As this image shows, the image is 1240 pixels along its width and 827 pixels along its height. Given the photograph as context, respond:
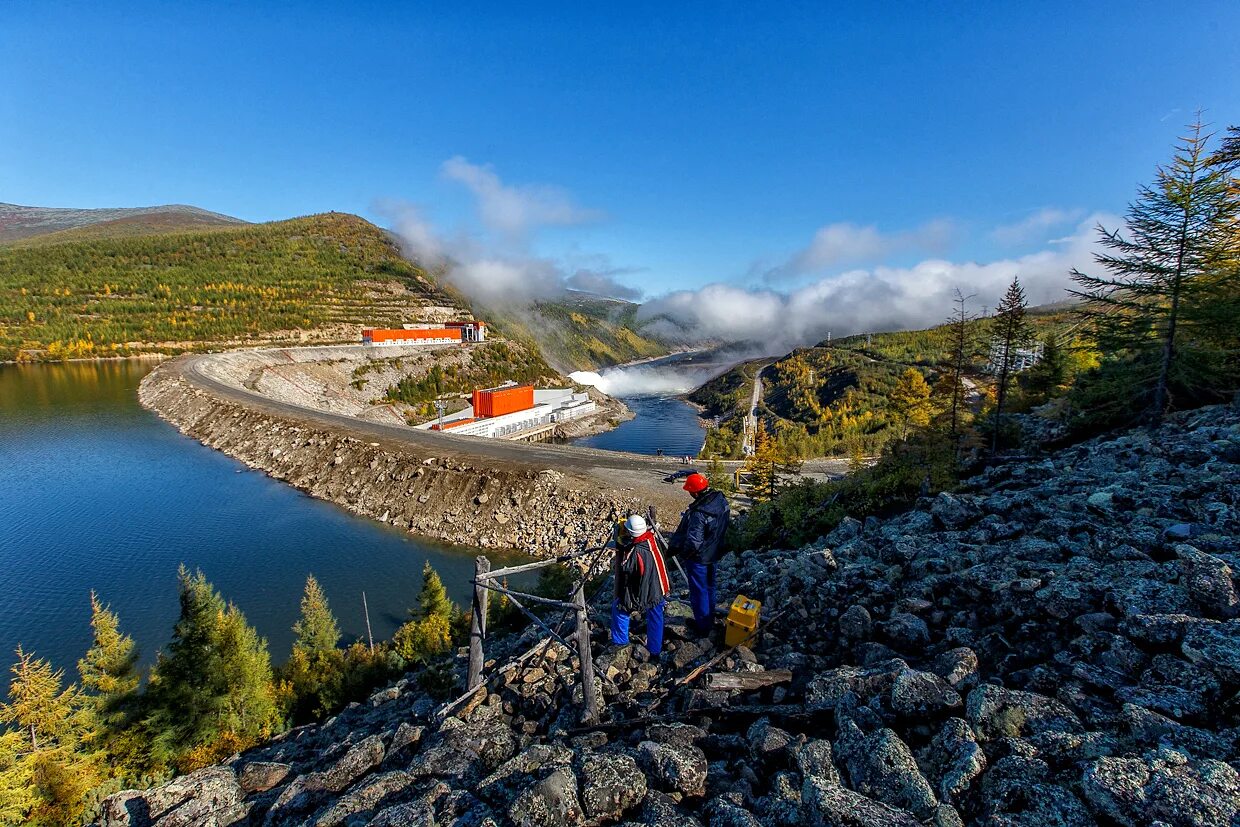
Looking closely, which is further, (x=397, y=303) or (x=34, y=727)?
(x=397, y=303)

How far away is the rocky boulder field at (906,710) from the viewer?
10.2 ft

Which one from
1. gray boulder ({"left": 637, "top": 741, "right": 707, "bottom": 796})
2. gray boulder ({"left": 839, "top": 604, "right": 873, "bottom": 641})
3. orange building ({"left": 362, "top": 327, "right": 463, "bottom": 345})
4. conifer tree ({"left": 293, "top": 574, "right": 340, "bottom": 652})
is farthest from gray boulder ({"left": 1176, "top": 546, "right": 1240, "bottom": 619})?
orange building ({"left": 362, "top": 327, "right": 463, "bottom": 345})

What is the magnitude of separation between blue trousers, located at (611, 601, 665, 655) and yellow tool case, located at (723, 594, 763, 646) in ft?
3.06

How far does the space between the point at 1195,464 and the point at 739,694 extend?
805 centimetres

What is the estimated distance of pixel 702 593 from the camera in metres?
6.72

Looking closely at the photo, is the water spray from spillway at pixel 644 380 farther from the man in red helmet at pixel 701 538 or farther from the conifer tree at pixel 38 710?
the man in red helmet at pixel 701 538

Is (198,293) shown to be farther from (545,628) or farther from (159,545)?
(545,628)

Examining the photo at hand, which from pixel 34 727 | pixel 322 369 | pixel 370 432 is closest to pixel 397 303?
pixel 322 369

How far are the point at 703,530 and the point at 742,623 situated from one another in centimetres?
131

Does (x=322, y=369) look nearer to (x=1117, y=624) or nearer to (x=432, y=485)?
(x=432, y=485)

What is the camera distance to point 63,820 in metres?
8.45

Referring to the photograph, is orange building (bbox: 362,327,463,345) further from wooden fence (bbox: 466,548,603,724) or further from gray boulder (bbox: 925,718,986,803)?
gray boulder (bbox: 925,718,986,803)

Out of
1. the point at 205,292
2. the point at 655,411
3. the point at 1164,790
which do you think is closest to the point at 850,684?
the point at 1164,790

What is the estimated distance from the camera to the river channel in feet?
67.5
